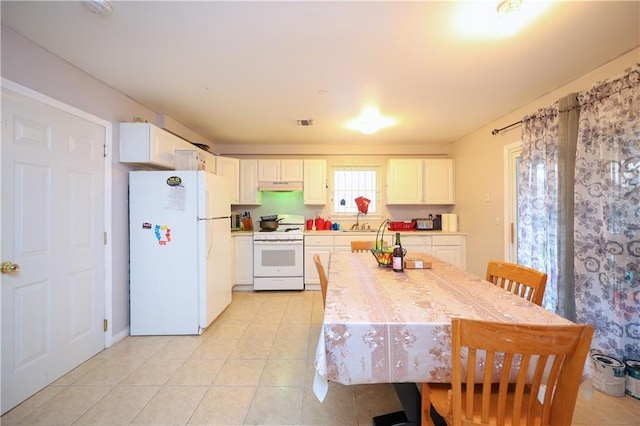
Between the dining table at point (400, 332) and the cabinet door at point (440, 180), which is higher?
the cabinet door at point (440, 180)

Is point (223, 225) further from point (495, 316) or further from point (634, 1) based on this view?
point (634, 1)

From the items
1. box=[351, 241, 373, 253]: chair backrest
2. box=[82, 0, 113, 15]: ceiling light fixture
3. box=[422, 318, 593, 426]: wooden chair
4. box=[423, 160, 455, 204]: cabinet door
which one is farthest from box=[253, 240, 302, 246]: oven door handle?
box=[422, 318, 593, 426]: wooden chair

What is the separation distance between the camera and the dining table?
42.6 inches

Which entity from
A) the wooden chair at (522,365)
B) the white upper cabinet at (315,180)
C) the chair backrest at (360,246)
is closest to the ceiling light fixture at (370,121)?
the white upper cabinet at (315,180)

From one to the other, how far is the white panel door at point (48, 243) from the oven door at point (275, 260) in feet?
6.46

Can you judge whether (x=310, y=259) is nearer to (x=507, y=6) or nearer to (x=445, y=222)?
(x=445, y=222)

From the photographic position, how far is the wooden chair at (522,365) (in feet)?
2.84

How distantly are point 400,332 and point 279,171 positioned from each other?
146 inches

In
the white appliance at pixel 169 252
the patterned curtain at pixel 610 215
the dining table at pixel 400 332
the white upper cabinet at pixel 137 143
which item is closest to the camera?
the dining table at pixel 400 332

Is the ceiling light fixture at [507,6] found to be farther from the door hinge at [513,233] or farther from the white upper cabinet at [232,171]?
the white upper cabinet at [232,171]

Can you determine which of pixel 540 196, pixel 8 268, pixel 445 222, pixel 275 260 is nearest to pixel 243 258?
pixel 275 260

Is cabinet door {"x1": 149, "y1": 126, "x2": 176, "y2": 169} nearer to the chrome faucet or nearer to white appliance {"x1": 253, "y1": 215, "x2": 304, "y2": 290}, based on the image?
white appliance {"x1": 253, "y1": 215, "x2": 304, "y2": 290}

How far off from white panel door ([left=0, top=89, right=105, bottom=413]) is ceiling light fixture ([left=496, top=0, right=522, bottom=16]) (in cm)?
288

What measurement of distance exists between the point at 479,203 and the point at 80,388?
14.8 ft
